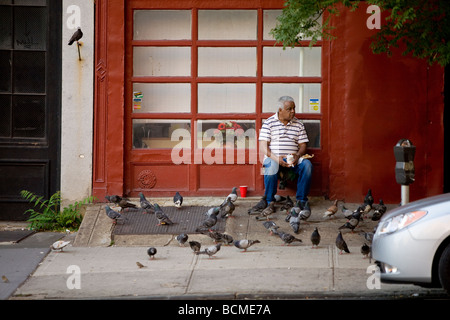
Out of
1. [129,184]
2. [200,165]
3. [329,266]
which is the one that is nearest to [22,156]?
[129,184]

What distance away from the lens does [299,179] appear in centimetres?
1134

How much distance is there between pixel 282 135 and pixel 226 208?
160 cm

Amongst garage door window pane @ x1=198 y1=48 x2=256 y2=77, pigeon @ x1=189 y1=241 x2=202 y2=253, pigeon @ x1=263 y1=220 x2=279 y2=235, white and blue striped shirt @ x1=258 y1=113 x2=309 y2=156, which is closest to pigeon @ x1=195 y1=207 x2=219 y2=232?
pigeon @ x1=263 y1=220 x2=279 y2=235

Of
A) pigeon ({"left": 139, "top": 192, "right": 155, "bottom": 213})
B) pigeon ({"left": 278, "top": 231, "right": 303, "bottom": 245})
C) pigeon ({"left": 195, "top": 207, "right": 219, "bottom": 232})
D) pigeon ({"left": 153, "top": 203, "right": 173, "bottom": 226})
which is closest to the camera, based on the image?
pigeon ({"left": 278, "top": 231, "right": 303, "bottom": 245})

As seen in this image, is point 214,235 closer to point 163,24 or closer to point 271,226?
point 271,226

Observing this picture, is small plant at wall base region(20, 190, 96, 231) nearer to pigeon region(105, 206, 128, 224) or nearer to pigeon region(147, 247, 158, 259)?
pigeon region(105, 206, 128, 224)

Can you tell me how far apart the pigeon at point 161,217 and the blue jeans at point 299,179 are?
165 cm

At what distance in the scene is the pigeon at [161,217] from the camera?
34.6ft

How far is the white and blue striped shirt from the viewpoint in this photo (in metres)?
11.4

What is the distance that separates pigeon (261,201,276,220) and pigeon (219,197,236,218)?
0.47 metres

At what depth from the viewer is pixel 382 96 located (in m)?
11.6

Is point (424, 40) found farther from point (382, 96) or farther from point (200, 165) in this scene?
point (200, 165)

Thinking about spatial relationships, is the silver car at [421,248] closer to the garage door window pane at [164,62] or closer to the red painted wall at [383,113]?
the red painted wall at [383,113]
